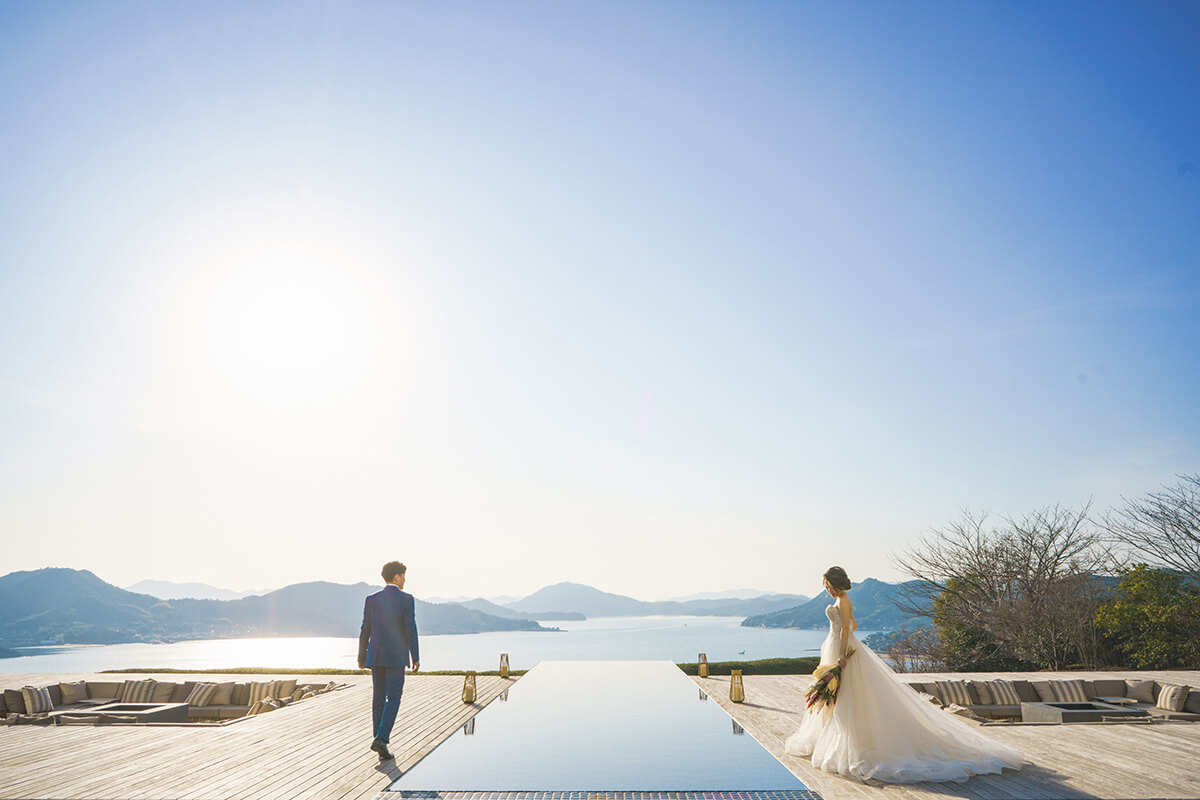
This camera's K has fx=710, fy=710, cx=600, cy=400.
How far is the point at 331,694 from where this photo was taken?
1187cm

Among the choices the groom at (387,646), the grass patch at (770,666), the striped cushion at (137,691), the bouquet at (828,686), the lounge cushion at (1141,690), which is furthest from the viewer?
the grass patch at (770,666)

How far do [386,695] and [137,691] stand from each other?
24.7 ft

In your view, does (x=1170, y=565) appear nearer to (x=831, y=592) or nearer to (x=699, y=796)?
(x=831, y=592)

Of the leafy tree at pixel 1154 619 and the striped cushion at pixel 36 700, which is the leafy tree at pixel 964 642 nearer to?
the leafy tree at pixel 1154 619

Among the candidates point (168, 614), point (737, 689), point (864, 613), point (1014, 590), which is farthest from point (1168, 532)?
point (168, 614)

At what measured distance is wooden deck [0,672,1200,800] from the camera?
550 cm

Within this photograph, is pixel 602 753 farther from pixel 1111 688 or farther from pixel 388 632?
pixel 1111 688

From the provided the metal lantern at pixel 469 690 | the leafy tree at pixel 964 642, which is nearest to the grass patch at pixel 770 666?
the leafy tree at pixel 964 642

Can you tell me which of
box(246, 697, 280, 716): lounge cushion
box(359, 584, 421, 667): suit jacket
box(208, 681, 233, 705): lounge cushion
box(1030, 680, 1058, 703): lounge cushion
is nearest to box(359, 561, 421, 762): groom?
box(359, 584, 421, 667): suit jacket

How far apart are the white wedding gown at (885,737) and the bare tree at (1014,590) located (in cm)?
1475

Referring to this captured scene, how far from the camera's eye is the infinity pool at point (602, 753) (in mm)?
5418

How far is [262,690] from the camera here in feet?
39.2

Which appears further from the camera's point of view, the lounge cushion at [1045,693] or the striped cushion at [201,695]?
the striped cushion at [201,695]

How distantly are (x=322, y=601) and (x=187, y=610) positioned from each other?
26.8 m
